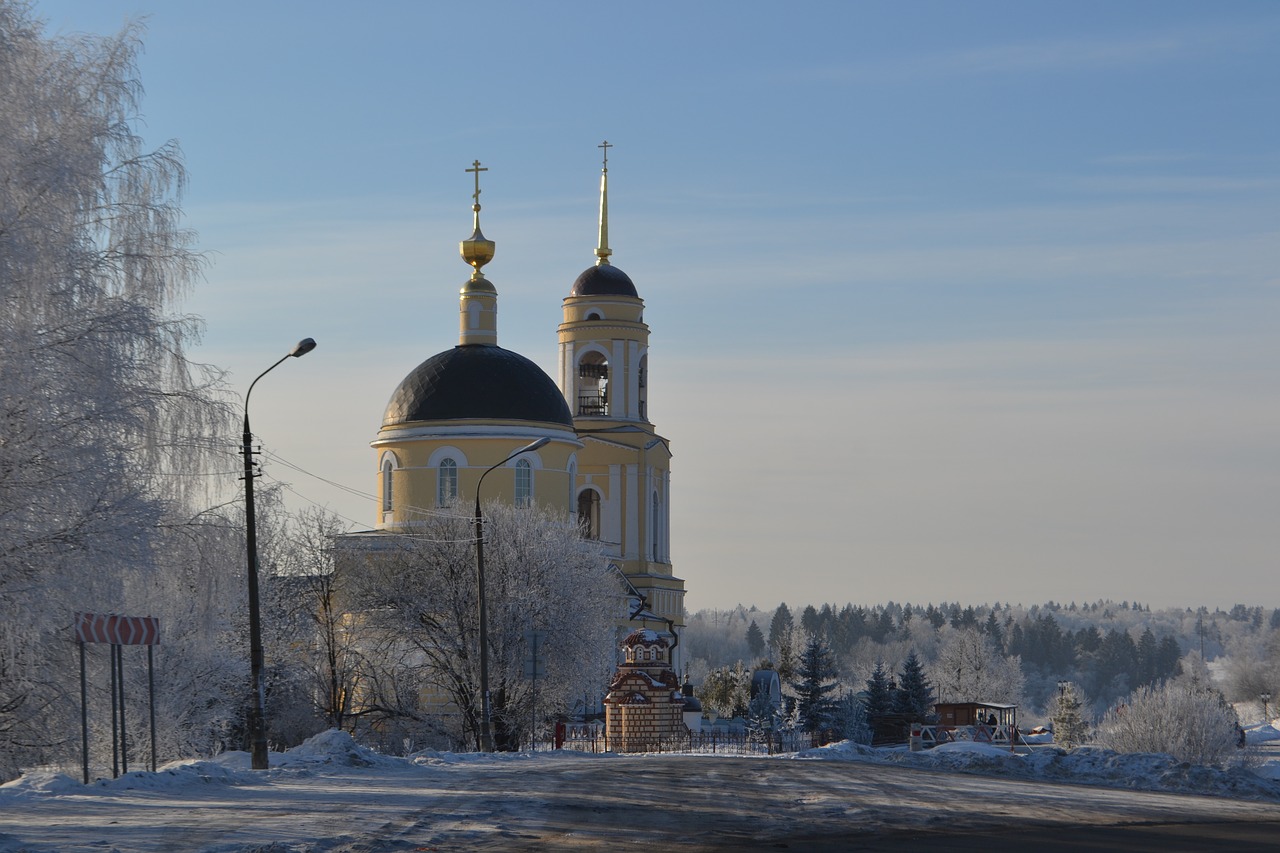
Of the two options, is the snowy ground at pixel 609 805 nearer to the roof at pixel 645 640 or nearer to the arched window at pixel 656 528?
the roof at pixel 645 640

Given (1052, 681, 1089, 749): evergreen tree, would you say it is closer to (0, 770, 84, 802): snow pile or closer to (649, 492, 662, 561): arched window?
(649, 492, 662, 561): arched window

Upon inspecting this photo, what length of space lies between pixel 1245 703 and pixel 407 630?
154440 millimetres

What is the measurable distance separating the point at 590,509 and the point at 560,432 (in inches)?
491

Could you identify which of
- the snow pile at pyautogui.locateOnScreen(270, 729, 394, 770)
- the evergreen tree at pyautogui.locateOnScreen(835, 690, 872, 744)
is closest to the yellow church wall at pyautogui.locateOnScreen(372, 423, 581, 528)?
the evergreen tree at pyautogui.locateOnScreen(835, 690, 872, 744)

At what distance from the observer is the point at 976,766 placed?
2609 cm

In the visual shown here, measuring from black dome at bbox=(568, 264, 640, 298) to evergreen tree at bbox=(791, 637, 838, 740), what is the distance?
→ 64.6 feet

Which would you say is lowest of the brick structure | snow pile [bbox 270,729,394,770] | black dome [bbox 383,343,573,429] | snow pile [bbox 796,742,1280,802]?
the brick structure

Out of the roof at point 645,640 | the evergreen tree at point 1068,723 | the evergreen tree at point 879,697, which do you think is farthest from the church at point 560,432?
the evergreen tree at point 1068,723

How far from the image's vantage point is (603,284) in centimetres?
7638

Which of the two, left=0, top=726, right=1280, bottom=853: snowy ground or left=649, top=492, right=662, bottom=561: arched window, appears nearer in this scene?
left=0, top=726, right=1280, bottom=853: snowy ground

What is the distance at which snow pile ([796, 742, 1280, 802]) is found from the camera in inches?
870

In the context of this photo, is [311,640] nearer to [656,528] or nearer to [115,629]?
[656,528]

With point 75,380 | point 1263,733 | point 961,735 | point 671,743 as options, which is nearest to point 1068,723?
point 1263,733

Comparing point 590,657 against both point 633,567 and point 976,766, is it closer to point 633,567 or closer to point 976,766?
point 633,567
